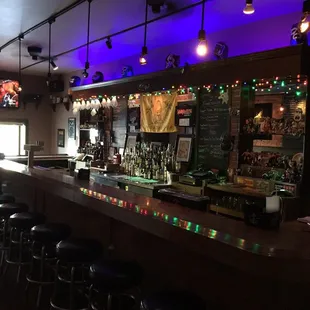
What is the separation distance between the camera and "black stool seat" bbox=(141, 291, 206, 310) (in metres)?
1.99

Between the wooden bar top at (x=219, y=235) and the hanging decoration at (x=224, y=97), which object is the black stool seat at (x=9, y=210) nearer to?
the wooden bar top at (x=219, y=235)

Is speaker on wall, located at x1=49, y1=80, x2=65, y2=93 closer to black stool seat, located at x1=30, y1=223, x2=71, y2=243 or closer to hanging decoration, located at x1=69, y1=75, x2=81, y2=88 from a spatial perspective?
hanging decoration, located at x1=69, y1=75, x2=81, y2=88

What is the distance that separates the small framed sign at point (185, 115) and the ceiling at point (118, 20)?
94 cm

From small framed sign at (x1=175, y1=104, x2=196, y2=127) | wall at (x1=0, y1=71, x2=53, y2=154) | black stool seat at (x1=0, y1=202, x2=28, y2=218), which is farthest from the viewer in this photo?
wall at (x1=0, y1=71, x2=53, y2=154)

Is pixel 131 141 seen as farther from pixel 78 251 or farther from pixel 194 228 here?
pixel 194 228

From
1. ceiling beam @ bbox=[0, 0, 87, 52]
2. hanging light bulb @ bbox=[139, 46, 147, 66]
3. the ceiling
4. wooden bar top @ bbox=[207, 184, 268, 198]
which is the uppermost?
the ceiling

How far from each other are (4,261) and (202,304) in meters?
3.17

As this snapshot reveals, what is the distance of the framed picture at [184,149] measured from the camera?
17.3 feet

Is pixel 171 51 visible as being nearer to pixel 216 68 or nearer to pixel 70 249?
pixel 216 68

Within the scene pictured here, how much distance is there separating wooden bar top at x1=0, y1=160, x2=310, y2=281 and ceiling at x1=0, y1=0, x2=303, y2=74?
6.93 feet

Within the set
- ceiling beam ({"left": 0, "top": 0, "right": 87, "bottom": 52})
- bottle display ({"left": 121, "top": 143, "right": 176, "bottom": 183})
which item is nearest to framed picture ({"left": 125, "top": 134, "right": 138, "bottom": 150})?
bottle display ({"left": 121, "top": 143, "right": 176, "bottom": 183})

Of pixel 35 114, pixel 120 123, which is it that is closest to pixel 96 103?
pixel 120 123

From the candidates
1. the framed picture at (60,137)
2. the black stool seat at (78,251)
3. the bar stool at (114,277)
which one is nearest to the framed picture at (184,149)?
the black stool seat at (78,251)

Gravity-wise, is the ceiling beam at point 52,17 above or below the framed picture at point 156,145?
above
